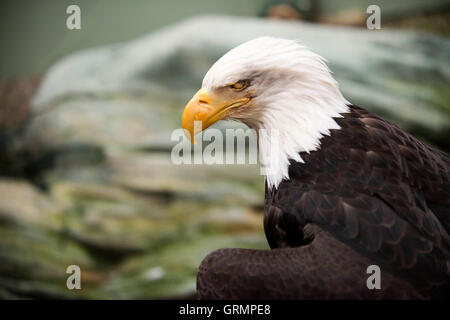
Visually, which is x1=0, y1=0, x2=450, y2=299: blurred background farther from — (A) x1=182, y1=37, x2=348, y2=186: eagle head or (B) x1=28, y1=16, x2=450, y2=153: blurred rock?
(A) x1=182, y1=37, x2=348, y2=186: eagle head

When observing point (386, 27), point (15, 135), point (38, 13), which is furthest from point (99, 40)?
point (386, 27)

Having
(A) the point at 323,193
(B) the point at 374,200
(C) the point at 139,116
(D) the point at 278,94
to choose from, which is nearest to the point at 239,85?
(D) the point at 278,94

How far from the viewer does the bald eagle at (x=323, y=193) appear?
1.48 metres

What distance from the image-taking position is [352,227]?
5.19 feet

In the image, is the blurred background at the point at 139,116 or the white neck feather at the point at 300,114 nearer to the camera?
the white neck feather at the point at 300,114

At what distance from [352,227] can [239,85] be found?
0.74 metres

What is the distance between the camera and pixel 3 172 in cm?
526

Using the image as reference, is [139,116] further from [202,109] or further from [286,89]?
[286,89]

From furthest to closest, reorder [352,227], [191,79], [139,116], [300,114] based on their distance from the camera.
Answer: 1. [191,79]
2. [139,116]
3. [300,114]
4. [352,227]

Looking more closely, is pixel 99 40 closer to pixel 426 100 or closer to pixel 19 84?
pixel 19 84

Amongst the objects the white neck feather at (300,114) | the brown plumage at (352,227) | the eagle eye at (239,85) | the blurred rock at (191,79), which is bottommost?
the brown plumage at (352,227)

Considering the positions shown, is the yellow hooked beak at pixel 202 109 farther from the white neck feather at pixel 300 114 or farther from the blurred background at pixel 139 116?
the blurred background at pixel 139 116

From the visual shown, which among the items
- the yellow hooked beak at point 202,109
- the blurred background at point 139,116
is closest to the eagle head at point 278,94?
the yellow hooked beak at point 202,109

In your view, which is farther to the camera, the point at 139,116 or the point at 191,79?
the point at 191,79
